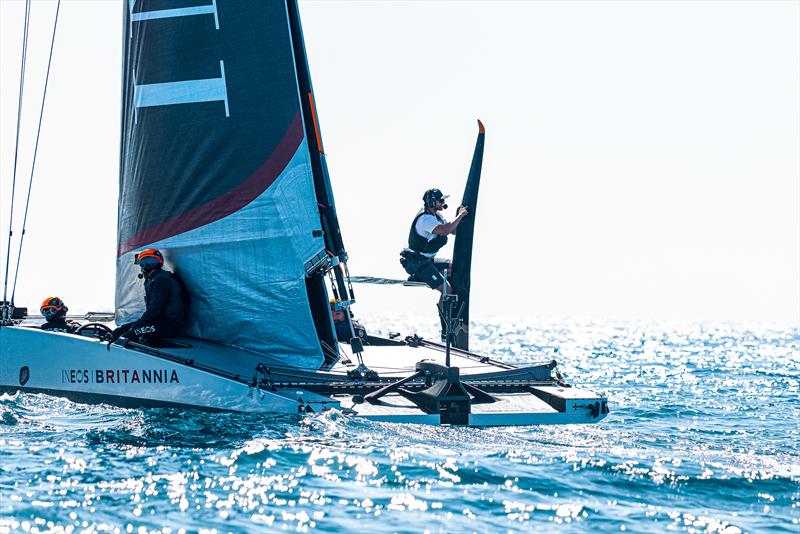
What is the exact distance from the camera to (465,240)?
46.1 feet

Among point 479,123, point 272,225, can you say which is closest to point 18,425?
point 272,225

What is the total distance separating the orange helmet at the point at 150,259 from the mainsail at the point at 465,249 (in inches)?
182

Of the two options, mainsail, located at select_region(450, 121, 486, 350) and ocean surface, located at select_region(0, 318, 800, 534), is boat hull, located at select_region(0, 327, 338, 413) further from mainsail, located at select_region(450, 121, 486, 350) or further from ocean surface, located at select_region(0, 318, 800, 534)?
mainsail, located at select_region(450, 121, 486, 350)

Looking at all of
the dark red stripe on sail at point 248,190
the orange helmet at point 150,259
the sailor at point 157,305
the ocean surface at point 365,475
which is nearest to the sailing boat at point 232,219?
the dark red stripe on sail at point 248,190

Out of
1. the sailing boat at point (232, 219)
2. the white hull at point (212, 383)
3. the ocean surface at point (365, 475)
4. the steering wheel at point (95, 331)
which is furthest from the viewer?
the steering wheel at point (95, 331)

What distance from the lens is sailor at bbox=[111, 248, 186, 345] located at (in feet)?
34.7

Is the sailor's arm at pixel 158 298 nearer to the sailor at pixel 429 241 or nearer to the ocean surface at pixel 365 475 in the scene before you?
the ocean surface at pixel 365 475

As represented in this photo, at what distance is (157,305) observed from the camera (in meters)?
10.7

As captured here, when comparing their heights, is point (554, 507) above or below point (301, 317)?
below

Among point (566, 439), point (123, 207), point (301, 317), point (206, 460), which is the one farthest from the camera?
point (123, 207)

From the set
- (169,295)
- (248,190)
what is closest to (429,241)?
(248,190)

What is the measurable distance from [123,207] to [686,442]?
6.83 m

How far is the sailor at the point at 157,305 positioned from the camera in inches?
416

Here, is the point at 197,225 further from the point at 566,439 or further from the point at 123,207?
the point at 566,439
